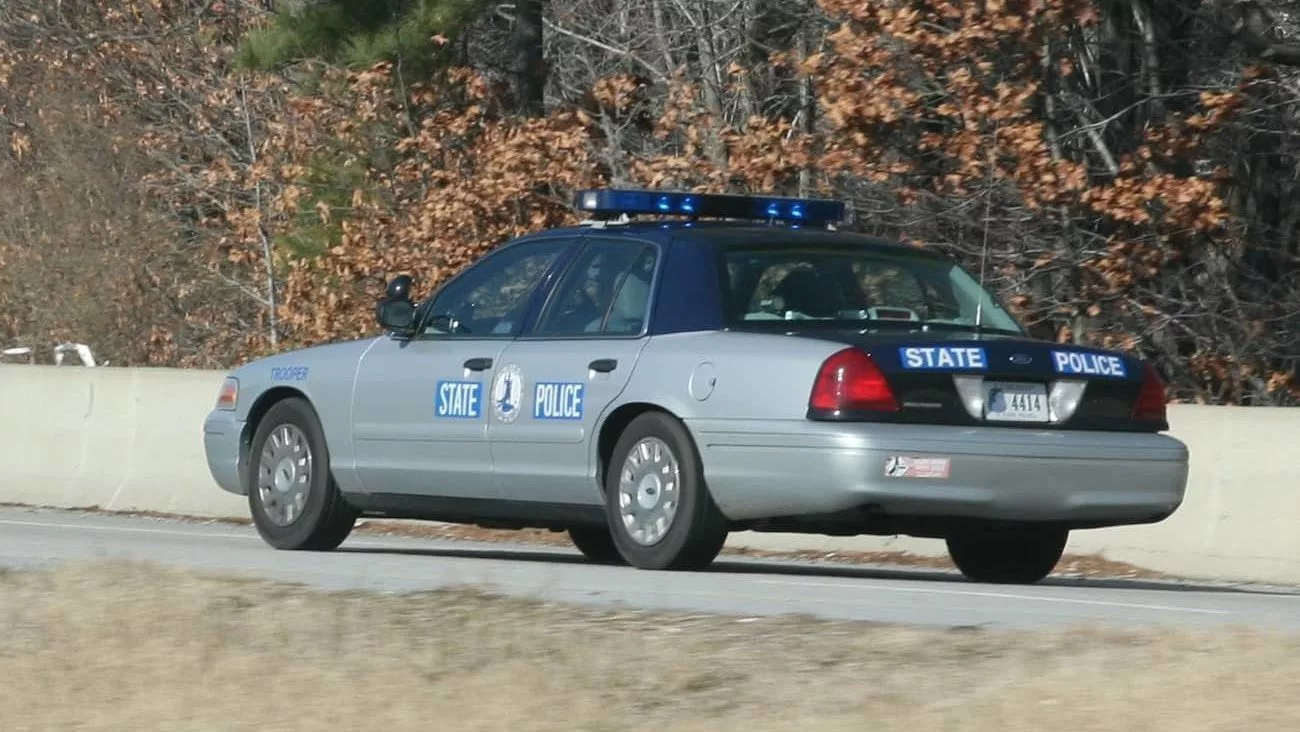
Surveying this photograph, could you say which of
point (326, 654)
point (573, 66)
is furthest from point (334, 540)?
point (573, 66)

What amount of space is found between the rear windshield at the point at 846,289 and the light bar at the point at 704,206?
0.73 meters

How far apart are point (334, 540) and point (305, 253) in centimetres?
1114

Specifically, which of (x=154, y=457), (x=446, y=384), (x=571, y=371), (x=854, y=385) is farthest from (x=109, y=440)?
(x=854, y=385)

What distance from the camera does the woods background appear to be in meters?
17.1

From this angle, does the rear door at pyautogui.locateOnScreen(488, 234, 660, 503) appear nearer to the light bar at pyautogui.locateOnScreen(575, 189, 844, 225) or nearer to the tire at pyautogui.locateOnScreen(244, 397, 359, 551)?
the light bar at pyautogui.locateOnScreen(575, 189, 844, 225)

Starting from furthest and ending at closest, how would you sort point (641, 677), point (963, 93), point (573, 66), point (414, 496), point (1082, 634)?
point (573, 66), point (963, 93), point (414, 496), point (1082, 634), point (641, 677)

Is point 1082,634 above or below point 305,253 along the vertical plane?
below

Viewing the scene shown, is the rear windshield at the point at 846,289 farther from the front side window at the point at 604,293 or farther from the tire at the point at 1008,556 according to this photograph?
the tire at the point at 1008,556

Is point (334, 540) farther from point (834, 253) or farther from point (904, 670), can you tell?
point (904, 670)

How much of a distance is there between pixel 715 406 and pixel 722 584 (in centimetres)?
71

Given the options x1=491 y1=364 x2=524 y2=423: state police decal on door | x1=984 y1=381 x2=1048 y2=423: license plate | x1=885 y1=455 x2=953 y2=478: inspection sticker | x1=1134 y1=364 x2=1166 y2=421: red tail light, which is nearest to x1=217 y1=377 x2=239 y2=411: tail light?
x1=491 y1=364 x2=524 y2=423: state police decal on door

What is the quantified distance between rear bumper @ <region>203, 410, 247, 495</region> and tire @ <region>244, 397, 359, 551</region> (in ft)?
0.29

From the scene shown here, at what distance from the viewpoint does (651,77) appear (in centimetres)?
2225

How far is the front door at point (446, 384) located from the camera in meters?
11.2
